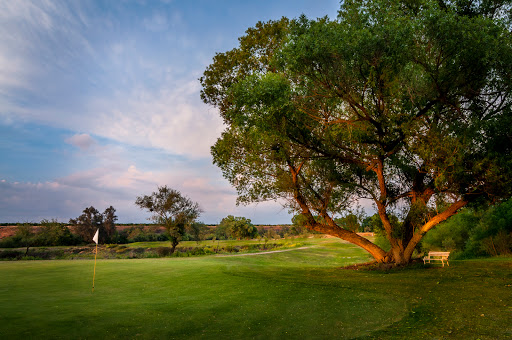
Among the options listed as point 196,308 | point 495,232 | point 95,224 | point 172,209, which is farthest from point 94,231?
point 495,232

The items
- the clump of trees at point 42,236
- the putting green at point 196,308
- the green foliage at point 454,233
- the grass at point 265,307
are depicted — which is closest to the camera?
the grass at point 265,307

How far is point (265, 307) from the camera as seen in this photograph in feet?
30.6

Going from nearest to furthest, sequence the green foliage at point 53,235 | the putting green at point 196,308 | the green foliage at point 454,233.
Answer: the putting green at point 196,308 → the green foliage at point 454,233 → the green foliage at point 53,235

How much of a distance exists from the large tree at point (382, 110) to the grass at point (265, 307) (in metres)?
4.80

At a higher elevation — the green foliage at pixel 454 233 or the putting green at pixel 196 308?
the green foliage at pixel 454 233

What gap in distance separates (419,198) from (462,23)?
27.6 feet

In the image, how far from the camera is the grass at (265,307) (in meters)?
7.05

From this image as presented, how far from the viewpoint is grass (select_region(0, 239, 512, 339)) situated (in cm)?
705

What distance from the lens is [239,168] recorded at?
749 inches

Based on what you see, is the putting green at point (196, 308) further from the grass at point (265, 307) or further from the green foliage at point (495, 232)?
the green foliage at point (495, 232)

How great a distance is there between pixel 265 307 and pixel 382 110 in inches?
406

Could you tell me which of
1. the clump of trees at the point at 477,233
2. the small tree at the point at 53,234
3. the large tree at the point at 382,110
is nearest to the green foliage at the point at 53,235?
the small tree at the point at 53,234

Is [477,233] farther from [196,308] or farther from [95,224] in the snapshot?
[95,224]

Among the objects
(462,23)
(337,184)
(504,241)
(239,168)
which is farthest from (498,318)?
(504,241)
